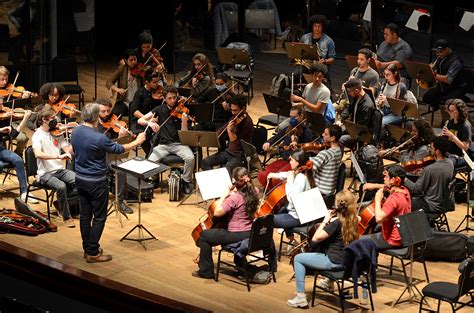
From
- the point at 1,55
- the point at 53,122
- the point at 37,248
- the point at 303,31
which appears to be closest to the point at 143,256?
the point at 37,248

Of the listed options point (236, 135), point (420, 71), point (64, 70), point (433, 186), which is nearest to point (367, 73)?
point (420, 71)

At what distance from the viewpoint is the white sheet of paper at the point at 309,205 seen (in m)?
8.30

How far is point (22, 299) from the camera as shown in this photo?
3.95 meters

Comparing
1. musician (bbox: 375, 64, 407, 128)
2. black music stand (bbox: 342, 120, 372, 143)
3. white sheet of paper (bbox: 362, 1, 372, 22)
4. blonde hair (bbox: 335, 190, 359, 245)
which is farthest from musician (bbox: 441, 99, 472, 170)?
white sheet of paper (bbox: 362, 1, 372, 22)

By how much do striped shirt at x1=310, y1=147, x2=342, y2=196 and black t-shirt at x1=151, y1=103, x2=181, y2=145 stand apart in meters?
1.92

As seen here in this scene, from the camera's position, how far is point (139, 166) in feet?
29.5

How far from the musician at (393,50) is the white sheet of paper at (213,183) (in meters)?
4.65

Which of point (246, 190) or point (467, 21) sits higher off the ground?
point (467, 21)

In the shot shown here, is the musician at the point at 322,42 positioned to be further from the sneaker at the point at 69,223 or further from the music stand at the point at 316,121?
the sneaker at the point at 69,223

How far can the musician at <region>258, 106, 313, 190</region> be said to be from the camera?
10.2 meters

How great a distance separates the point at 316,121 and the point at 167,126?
5.45ft

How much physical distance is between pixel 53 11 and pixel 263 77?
138 inches

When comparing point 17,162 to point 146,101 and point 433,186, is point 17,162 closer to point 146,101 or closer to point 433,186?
point 146,101

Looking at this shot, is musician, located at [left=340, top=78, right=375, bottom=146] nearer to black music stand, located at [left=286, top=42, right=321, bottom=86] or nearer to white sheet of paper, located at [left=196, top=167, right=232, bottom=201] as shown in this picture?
black music stand, located at [left=286, top=42, right=321, bottom=86]
